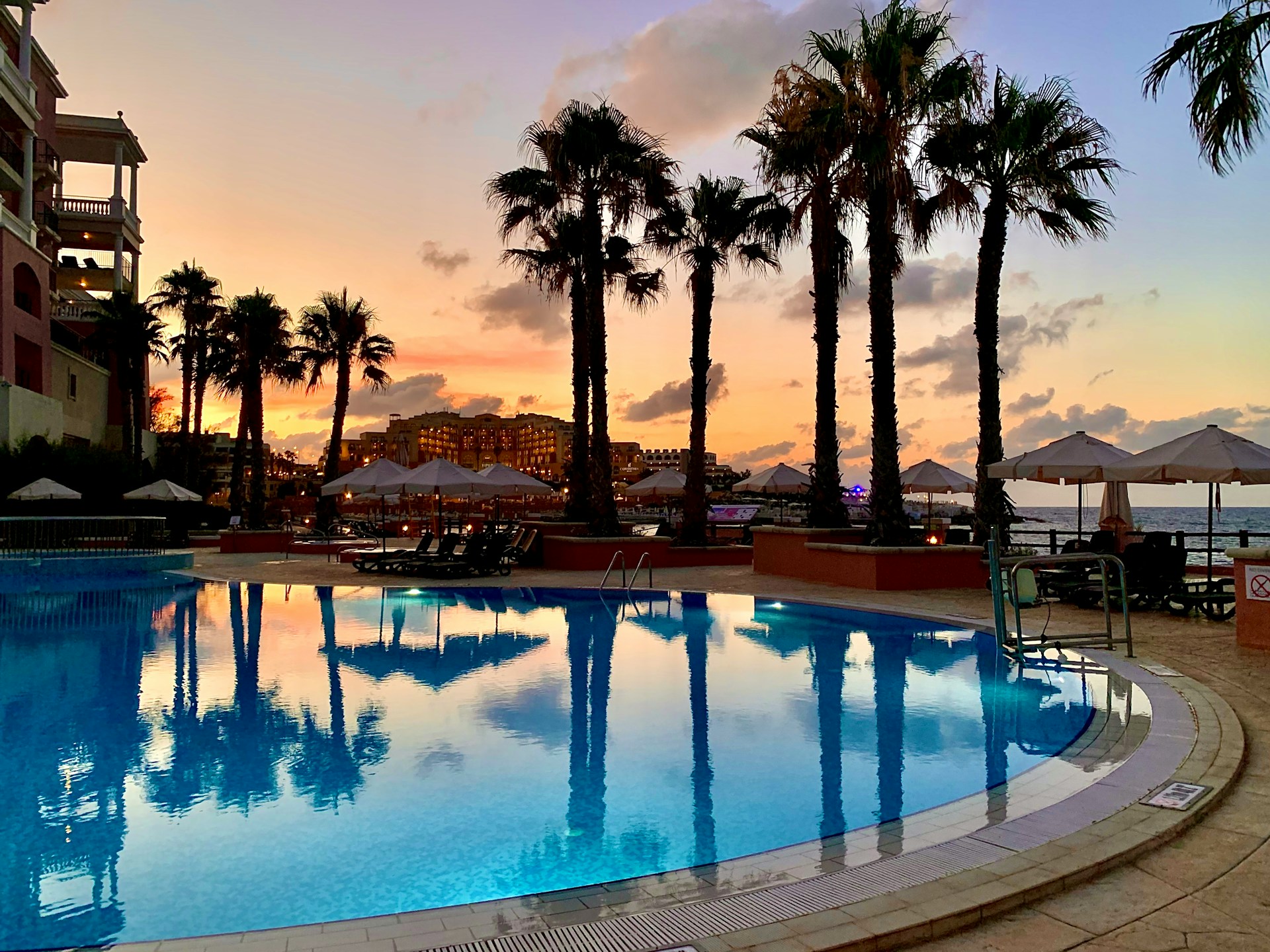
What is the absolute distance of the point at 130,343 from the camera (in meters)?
31.4

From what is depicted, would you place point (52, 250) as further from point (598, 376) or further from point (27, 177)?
point (598, 376)

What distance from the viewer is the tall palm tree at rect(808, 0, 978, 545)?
14.1m

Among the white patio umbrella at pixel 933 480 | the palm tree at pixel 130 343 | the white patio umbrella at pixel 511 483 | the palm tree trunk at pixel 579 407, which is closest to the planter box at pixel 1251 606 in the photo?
the white patio umbrella at pixel 933 480

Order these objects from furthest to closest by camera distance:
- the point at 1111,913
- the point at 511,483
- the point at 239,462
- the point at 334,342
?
1. the point at 239,462
2. the point at 334,342
3. the point at 511,483
4. the point at 1111,913

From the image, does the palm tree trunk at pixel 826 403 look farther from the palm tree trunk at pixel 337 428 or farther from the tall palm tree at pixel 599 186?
the palm tree trunk at pixel 337 428

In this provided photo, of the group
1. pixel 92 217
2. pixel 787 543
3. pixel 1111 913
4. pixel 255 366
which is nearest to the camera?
pixel 1111 913

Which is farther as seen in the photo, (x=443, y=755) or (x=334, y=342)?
(x=334, y=342)

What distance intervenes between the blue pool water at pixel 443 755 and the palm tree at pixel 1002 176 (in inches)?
242

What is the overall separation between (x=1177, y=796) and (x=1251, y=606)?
5483mm

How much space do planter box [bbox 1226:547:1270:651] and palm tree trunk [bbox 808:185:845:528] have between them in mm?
9033

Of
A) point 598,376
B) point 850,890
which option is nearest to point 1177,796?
point 850,890

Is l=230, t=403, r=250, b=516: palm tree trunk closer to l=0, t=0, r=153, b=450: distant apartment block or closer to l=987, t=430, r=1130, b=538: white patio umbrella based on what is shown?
l=0, t=0, r=153, b=450: distant apartment block

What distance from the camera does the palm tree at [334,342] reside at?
2869cm

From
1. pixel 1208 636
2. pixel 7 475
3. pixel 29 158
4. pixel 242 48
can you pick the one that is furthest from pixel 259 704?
pixel 29 158
